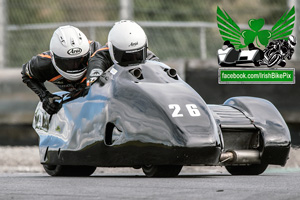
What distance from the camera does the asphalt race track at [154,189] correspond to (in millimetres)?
5523

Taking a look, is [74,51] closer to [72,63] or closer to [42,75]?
[72,63]

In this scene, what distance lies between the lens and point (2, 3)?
38.0 feet

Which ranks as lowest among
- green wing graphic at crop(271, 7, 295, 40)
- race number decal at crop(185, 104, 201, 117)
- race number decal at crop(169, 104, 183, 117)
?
green wing graphic at crop(271, 7, 295, 40)

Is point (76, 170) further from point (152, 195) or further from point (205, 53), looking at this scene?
point (205, 53)

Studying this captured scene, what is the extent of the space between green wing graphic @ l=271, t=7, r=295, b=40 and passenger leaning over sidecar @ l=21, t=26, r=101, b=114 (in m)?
3.10

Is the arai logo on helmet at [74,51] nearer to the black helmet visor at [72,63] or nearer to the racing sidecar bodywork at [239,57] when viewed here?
the black helmet visor at [72,63]

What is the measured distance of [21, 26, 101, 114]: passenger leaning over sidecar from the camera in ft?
27.8

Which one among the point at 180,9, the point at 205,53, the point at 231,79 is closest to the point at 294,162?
the point at 231,79

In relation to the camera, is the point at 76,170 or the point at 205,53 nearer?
the point at 76,170

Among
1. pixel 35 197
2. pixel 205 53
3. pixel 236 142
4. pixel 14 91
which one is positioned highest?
pixel 35 197

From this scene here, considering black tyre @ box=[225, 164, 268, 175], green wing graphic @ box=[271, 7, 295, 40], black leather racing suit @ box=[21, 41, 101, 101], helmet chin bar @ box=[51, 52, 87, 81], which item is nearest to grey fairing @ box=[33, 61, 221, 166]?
helmet chin bar @ box=[51, 52, 87, 81]

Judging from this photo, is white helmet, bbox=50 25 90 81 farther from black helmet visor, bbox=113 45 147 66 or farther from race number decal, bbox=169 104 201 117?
race number decal, bbox=169 104 201 117

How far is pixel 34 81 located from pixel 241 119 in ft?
8.07

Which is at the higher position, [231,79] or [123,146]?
[123,146]
